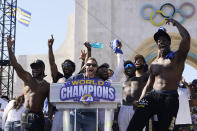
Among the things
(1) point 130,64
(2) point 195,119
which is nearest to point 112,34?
(2) point 195,119

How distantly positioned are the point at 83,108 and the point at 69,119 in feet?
0.81

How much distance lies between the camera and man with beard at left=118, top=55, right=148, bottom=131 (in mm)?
6614

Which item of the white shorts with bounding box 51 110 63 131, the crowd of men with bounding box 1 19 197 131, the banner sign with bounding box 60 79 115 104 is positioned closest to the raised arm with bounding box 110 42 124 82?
the crowd of men with bounding box 1 19 197 131

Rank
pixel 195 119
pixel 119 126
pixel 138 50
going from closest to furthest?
pixel 119 126 < pixel 195 119 < pixel 138 50

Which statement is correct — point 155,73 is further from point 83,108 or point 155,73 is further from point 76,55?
point 76,55

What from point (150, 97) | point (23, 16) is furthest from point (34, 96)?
point (23, 16)

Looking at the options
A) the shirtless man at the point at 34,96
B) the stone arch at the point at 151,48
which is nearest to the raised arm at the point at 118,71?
the shirtless man at the point at 34,96

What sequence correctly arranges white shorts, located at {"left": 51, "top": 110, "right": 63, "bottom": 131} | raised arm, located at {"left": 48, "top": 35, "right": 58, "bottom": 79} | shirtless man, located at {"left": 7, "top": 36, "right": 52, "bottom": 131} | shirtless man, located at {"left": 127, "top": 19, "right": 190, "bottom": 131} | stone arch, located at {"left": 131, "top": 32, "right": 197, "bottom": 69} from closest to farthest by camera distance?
shirtless man, located at {"left": 127, "top": 19, "right": 190, "bottom": 131} < white shorts, located at {"left": 51, "top": 110, "right": 63, "bottom": 131} < shirtless man, located at {"left": 7, "top": 36, "right": 52, "bottom": 131} < raised arm, located at {"left": 48, "top": 35, "right": 58, "bottom": 79} < stone arch, located at {"left": 131, "top": 32, "right": 197, "bottom": 69}

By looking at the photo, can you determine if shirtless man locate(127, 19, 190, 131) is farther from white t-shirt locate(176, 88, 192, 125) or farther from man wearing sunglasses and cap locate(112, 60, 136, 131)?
white t-shirt locate(176, 88, 192, 125)

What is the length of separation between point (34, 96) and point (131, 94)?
1790mm

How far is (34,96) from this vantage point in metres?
6.10

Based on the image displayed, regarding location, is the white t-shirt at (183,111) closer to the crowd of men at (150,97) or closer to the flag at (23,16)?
the crowd of men at (150,97)

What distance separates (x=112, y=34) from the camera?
66.4 ft

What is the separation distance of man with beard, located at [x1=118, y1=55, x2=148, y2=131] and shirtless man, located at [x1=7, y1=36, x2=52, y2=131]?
1324 mm
